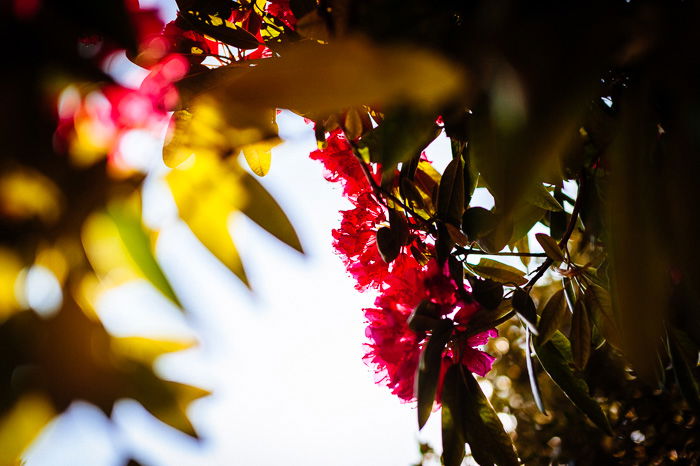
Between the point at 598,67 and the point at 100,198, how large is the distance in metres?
0.30

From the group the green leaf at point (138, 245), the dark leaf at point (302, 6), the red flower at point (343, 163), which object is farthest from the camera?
the red flower at point (343, 163)

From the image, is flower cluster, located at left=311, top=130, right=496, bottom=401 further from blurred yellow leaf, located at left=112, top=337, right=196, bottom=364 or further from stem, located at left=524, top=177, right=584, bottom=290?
blurred yellow leaf, located at left=112, top=337, right=196, bottom=364

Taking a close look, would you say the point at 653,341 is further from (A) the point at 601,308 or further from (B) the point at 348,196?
(B) the point at 348,196

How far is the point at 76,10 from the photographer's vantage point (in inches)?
10.2

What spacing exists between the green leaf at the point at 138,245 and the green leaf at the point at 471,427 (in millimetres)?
606

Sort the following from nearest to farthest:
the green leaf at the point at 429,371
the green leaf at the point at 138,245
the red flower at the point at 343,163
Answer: the green leaf at the point at 138,245 < the green leaf at the point at 429,371 < the red flower at the point at 343,163

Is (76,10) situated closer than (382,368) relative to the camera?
Yes

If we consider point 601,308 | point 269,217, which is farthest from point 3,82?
point 601,308

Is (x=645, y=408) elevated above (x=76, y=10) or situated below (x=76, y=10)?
below

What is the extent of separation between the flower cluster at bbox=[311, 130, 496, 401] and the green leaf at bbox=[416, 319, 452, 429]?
31 millimetres

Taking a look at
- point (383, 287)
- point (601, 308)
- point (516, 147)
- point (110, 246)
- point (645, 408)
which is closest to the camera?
point (516, 147)

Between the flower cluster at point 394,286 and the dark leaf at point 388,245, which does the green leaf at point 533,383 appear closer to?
the flower cluster at point 394,286

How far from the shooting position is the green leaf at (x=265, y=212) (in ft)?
1.27

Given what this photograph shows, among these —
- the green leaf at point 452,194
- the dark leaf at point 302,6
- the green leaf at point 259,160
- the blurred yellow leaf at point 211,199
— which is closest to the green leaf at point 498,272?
the green leaf at point 452,194
